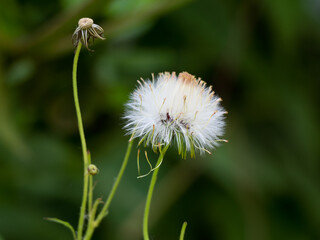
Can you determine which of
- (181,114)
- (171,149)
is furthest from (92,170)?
(171,149)

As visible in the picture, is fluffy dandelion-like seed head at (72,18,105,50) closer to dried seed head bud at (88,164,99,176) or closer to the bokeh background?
dried seed head bud at (88,164,99,176)

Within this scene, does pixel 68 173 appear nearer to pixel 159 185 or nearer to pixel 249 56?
pixel 159 185

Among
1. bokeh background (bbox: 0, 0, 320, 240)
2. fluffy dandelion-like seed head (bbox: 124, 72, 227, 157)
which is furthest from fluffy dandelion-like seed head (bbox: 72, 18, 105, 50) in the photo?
bokeh background (bbox: 0, 0, 320, 240)

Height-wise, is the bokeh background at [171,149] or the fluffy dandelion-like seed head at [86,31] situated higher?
the bokeh background at [171,149]

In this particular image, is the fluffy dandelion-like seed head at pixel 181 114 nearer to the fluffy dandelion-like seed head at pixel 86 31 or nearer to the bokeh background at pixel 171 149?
the fluffy dandelion-like seed head at pixel 86 31

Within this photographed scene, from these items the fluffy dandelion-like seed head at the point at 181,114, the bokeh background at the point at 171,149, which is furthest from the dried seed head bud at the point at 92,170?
the bokeh background at the point at 171,149

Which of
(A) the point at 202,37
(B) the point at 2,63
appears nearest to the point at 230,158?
(A) the point at 202,37

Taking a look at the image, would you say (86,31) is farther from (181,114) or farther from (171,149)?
(171,149)
